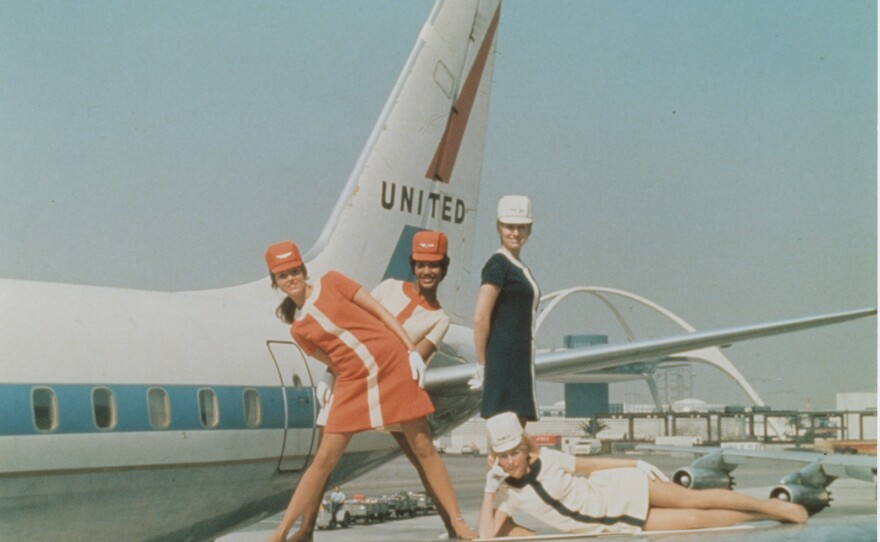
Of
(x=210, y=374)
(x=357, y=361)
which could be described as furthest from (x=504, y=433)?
(x=210, y=374)

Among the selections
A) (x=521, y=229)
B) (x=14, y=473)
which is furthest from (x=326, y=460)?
(x=14, y=473)

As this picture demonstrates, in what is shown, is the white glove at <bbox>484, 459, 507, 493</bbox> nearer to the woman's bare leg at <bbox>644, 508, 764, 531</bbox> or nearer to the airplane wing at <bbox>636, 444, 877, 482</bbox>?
the woman's bare leg at <bbox>644, 508, 764, 531</bbox>

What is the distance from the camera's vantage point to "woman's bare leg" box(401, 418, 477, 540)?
6297 millimetres

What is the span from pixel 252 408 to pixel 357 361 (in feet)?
12.7

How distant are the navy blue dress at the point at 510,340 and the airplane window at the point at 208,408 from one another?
12.3 feet

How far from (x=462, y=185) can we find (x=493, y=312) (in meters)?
7.67

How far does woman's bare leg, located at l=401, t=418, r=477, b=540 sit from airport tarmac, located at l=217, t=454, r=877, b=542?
0.26 meters

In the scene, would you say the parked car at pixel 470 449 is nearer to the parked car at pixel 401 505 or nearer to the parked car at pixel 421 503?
the parked car at pixel 421 503

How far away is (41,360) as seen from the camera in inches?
318

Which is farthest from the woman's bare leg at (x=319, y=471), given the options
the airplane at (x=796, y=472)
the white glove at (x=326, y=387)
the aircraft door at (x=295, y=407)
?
the airplane at (x=796, y=472)

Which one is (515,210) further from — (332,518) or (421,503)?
(421,503)

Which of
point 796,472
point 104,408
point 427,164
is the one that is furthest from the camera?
point 796,472

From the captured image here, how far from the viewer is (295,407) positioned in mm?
10273

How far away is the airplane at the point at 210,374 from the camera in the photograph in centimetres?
803
